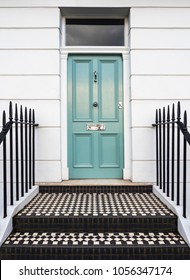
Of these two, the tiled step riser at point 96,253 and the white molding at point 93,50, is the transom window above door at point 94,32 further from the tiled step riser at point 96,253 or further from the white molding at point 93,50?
the tiled step riser at point 96,253

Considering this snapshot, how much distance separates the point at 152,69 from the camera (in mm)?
3736

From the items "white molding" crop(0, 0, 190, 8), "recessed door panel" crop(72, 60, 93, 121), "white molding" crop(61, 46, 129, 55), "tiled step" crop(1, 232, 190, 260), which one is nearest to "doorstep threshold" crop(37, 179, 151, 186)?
"recessed door panel" crop(72, 60, 93, 121)

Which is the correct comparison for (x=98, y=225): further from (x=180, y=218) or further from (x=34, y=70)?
(x=34, y=70)

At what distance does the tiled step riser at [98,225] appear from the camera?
8.36 ft

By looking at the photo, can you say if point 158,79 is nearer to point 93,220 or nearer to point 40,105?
point 40,105

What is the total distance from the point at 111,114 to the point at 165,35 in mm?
1368

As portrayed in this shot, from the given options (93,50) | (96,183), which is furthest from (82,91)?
(96,183)

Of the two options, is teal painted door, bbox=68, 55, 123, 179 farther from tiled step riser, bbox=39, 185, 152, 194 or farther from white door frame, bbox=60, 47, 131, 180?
tiled step riser, bbox=39, 185, 152, 194

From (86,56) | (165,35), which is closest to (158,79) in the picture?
(165,35)

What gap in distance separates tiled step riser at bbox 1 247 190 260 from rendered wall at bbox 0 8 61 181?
63.3 inches

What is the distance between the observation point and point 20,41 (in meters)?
3.73

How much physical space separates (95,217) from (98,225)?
8 cm

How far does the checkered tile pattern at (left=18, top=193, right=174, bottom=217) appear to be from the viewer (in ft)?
8.75

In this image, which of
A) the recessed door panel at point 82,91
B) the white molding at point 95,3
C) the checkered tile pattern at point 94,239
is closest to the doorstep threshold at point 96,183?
the recessed door panel at point 82,91
